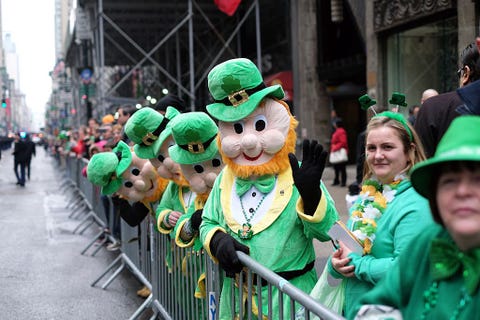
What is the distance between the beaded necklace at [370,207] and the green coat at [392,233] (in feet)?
0.24

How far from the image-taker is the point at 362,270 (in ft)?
8.99

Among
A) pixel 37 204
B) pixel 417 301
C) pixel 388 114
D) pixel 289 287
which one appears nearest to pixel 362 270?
pixel 289 287

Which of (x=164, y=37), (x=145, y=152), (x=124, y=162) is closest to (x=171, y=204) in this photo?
(x=145, y=152)

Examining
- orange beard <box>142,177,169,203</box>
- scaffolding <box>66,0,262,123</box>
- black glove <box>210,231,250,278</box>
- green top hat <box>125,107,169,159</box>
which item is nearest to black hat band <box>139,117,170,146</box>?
green top hat <box>125,107,169,159</box>

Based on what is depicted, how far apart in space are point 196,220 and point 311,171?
1351 millimetres

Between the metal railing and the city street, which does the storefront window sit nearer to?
the city street

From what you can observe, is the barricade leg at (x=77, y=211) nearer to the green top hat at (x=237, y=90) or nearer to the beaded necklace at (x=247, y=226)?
the green top hat at (x=237, y=90)

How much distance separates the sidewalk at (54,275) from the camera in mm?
6562

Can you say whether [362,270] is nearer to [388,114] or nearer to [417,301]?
[388,114]

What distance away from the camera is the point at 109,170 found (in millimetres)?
5617

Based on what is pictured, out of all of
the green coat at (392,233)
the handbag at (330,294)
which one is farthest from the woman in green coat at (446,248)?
the handbag at (330,294)

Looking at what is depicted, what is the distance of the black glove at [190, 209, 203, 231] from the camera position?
4197 mm

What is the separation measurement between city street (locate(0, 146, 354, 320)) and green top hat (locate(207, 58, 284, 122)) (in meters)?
3.12

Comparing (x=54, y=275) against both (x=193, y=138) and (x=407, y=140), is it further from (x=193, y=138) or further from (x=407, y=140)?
(x=407, y=140)
